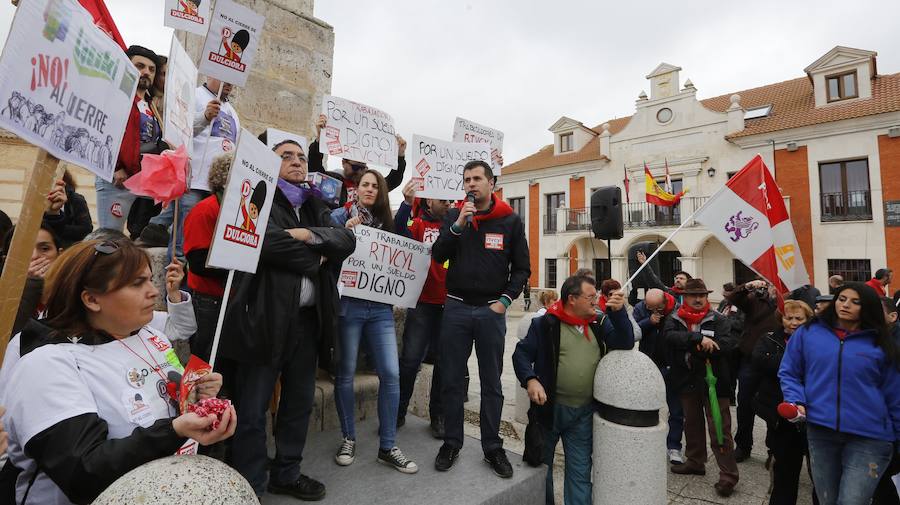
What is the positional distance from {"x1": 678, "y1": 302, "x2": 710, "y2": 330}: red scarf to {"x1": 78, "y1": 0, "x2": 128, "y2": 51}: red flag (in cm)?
487

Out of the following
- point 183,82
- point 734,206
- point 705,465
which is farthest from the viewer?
point 734,206

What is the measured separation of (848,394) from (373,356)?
9.99ft

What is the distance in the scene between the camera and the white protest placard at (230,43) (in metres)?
3.15

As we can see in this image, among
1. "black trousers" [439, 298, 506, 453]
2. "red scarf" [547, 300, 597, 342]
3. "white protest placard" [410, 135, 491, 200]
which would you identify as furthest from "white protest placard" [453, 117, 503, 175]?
"black trousers" [439, 298, 506, 453]

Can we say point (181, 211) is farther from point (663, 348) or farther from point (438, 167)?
point (663, 348)

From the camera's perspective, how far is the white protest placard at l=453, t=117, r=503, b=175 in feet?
17.1

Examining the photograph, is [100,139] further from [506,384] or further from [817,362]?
[506,384]

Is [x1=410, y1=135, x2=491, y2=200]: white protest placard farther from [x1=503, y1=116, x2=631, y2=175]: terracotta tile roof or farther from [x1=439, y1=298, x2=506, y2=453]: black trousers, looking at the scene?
[x1=503, y1=116, x2=631, y2=175]: terracotta tile roof

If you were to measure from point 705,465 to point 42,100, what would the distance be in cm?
537

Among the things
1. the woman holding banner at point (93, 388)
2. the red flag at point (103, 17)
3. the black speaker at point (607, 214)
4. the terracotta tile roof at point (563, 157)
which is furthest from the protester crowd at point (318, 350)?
the terracotta tile roof at point (563, 157)

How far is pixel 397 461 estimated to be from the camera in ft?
→ 9.78

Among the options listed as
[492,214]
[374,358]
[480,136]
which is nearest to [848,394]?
[492,214]

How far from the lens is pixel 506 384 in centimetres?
749

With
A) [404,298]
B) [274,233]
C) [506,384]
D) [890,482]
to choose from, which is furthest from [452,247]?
[506,384]
